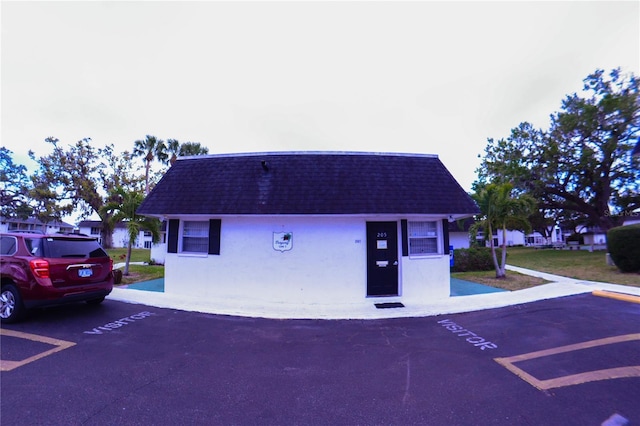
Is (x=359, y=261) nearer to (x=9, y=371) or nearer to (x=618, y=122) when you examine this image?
(x=9, y=371)

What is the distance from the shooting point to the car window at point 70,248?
20.7ft

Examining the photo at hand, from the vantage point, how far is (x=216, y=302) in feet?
28.6

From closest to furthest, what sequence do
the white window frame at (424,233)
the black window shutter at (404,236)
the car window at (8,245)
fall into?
the car window at (8,245), the black window shutter at (404,236), the white window frame at (424,233)

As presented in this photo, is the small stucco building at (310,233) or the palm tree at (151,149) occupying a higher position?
the palm tree at (151,149)

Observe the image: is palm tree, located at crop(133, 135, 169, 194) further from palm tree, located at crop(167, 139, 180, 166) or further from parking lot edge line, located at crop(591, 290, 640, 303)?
parking lot edge line, located at crop(591, 290, 640, 303)

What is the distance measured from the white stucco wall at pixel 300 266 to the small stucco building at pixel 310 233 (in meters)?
0.03

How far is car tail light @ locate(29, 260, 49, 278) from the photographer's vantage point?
19.5 ft

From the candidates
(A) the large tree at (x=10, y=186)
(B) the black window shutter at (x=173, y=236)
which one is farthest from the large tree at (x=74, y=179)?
(B) the black window shutter at (x=173, y=236)

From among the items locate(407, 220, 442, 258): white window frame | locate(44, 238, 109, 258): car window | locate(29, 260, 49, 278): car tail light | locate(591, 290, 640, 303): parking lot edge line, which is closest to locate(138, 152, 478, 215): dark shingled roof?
locate(407, 220, 442, 258): white window frame

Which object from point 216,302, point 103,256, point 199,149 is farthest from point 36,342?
point 199,149

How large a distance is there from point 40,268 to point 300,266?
590cm

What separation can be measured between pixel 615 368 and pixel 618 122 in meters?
27.9

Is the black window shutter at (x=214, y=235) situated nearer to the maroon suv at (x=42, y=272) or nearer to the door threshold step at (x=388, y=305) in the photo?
the maroon suv at (x=42, y=272)

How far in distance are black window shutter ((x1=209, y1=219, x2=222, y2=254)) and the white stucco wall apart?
17 centimetres
